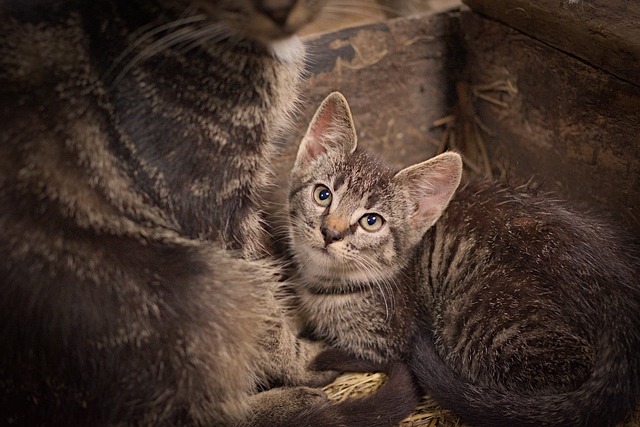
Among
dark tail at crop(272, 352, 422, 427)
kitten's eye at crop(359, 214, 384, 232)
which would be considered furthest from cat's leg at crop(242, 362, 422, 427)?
kitten's eye at crop(359, 214, 384, 232)

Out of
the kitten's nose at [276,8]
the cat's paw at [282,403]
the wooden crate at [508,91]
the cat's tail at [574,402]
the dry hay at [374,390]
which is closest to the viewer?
the kitten's nose at [276,8]

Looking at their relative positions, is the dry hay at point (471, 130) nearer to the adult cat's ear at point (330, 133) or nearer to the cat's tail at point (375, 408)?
the cat's tail at point (375, 408)

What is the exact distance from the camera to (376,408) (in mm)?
2555

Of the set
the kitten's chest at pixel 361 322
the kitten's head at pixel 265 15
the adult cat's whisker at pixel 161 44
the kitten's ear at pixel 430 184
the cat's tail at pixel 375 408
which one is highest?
the kitten's head at pixel 265 15

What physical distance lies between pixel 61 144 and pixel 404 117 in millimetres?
2012

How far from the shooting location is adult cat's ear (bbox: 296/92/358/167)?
2830 millimetres

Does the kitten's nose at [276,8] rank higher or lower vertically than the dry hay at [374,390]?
higher

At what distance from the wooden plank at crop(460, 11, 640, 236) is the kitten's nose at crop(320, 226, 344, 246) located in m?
1.13

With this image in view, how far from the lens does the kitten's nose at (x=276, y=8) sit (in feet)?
6.39

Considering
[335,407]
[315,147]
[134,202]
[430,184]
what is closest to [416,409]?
[335,407]

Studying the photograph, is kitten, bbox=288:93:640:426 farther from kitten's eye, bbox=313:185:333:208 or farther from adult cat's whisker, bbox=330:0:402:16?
adult cat's whisker, bbox=330:0:402:16

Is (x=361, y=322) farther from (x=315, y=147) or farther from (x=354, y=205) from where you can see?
(x=315, y=147)

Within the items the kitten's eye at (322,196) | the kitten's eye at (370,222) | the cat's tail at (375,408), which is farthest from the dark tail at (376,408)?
the kitten's eye at (322,196)

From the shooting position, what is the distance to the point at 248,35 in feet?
7.20
